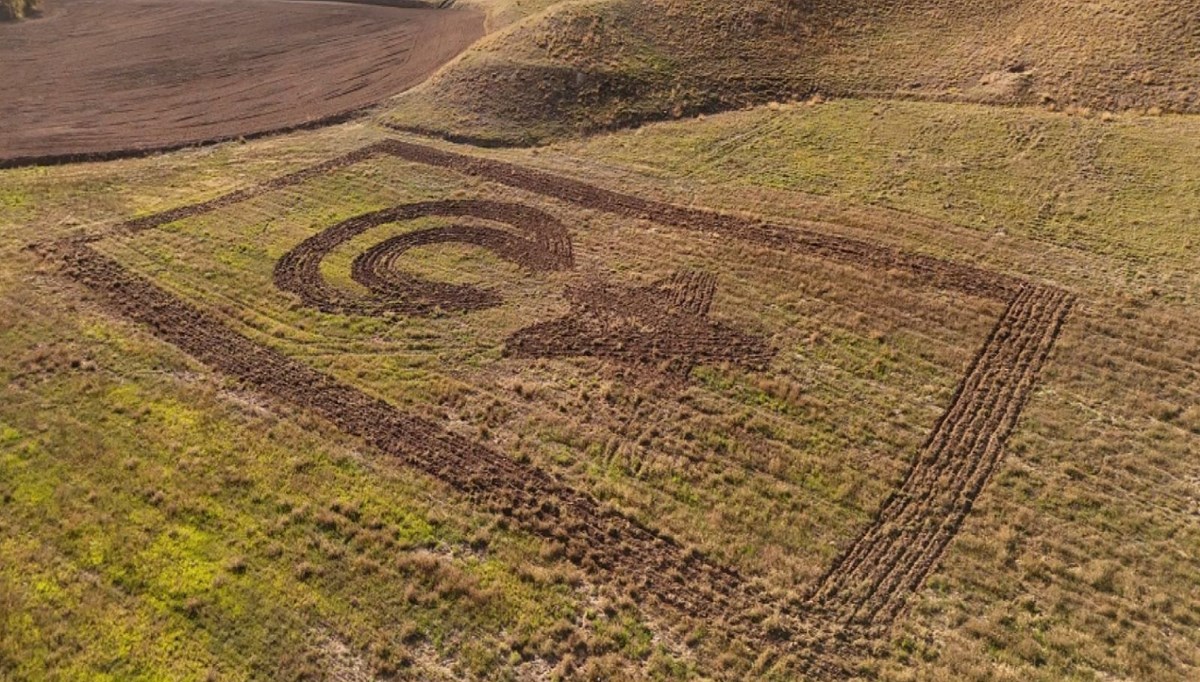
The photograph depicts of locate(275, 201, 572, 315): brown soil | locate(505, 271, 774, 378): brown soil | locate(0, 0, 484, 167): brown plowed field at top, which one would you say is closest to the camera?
locate(505, 271, 774, 378): brown soil

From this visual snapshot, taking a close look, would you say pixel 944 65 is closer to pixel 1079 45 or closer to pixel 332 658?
pixel 1079 45

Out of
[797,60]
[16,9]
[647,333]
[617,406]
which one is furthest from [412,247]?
[16,9]

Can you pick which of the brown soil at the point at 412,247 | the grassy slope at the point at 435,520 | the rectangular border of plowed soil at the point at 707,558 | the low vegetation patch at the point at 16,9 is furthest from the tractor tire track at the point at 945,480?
the low vegetation patch at the point at 16,9

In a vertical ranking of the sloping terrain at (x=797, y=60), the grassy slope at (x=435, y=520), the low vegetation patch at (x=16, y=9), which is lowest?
the grassy slope at (x=435, y=520)

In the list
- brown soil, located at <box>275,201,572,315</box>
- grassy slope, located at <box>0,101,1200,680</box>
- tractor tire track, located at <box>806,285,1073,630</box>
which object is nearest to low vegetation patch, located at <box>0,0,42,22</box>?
grassy slope, located at <box>0,101,1200,680</box>

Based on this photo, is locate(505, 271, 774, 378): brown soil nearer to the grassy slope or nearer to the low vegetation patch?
the grassy slope

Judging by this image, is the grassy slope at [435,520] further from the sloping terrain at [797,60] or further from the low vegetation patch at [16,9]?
the low vegetation patch at [16,9]
